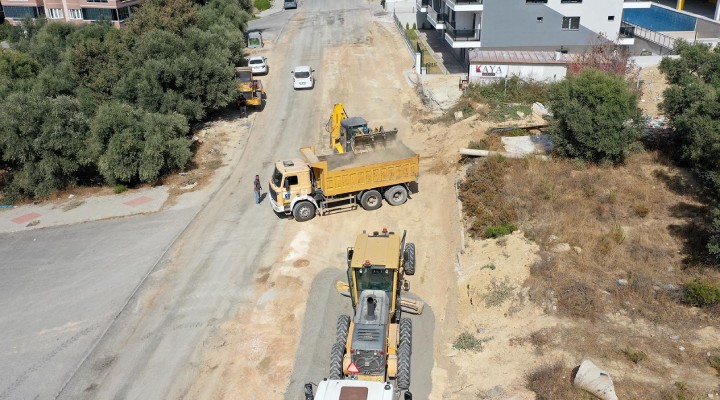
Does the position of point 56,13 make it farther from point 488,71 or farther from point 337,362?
point 337,362

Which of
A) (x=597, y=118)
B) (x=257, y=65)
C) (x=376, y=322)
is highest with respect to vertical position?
(x=597, y=118)

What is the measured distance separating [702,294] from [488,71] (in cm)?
2428

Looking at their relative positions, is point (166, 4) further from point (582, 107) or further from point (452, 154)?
point (582, 107)

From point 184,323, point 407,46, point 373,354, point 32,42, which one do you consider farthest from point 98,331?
point 32,42

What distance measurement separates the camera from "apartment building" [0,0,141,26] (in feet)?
201

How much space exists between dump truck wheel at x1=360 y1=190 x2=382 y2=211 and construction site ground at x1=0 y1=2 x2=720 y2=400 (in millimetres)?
411

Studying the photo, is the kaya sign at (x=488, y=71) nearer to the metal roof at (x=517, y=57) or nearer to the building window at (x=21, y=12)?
the metal roof at (x=517, y=57)

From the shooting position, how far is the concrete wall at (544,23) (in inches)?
1571

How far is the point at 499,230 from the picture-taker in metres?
20.6

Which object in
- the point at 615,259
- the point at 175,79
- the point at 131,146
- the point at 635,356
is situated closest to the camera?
the point at 635,356

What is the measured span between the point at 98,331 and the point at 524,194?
1656 centimetres

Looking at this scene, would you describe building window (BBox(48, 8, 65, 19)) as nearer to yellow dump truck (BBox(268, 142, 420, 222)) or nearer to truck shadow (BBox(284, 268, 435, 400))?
yellow dump truck (BBox(268, 142, 420, 222))

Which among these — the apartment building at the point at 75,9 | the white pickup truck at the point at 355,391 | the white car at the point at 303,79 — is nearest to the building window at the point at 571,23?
the white car at the point at 303,79

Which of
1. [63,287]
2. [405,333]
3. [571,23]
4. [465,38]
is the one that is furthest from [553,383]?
[571,23]
